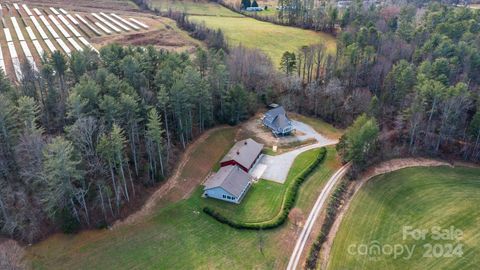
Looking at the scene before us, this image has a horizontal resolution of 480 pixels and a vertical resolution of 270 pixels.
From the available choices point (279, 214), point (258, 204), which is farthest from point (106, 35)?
point (279, 214)

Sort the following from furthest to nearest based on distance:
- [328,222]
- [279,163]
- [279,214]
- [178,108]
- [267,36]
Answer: [267,36]
[279,163]
[178,108]
[279,214]
[328,222]

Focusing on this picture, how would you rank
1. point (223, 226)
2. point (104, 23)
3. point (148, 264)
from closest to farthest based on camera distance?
point (148, 264) → point (223, 226) → point (104, 23)

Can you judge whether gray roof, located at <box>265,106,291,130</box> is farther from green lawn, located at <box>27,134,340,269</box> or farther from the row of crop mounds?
the row of crop mounds

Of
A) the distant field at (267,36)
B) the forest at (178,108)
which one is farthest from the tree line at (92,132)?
the distant field at (267,36)

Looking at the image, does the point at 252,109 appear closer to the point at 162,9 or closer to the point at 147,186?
the point at 147,186

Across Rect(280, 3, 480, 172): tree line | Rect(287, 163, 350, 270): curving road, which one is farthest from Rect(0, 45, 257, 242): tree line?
Rect(280, 3, 480, 172): tree line

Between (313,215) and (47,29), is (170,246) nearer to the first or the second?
(313,215)

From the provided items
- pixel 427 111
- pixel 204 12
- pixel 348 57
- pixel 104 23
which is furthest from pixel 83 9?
pixel 427 111
